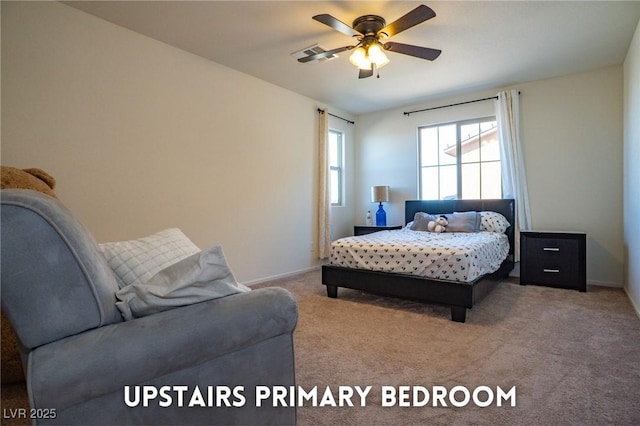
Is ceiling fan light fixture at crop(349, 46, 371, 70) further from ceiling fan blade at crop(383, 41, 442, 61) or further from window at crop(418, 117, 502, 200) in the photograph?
window at crop(418, 117, 502, 200)

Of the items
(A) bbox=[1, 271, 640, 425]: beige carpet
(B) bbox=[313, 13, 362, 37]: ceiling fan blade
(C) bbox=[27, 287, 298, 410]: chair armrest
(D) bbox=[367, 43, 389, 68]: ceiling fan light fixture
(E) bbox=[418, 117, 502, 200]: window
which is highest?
(B) bbox=[313, 13, 362, 37]: ceiling fan blade

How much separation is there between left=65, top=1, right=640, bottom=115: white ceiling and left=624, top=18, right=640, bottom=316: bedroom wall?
298 mm

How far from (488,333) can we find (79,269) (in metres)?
2.54

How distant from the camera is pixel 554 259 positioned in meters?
3.69

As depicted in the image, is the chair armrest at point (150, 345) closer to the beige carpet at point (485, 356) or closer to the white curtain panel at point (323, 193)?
the beige carpet at point (485, 356)

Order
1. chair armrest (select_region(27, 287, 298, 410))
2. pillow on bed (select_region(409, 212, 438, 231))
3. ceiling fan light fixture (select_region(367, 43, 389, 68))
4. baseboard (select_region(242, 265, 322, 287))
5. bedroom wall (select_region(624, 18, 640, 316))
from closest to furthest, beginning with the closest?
chair armrest (select_region(27, 287, 298, 410))
ceiling fan light fixture (select_region(367, 43, 389, 68))
bedroom wall (select_region(624, 18, 640, 316))
baseboard (select_region(242, 265, 322, 287))
pillow on bed (select_region(409, 212, 438, 231))

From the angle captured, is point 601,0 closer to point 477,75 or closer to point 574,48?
point 574,48

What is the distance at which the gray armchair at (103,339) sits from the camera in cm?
76

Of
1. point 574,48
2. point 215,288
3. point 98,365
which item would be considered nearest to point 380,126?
point 574,48

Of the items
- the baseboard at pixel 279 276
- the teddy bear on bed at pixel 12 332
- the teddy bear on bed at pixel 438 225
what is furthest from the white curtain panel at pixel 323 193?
the teddy bear on bed at pixel 12 332

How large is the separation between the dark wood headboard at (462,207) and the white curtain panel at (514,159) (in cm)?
8

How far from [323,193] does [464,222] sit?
79.3 inches

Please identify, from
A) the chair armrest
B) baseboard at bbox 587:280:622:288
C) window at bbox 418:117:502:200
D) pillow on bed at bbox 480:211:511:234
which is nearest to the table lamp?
window at bbox 418:117:502:200

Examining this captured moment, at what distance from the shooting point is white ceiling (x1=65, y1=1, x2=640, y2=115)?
259cm
